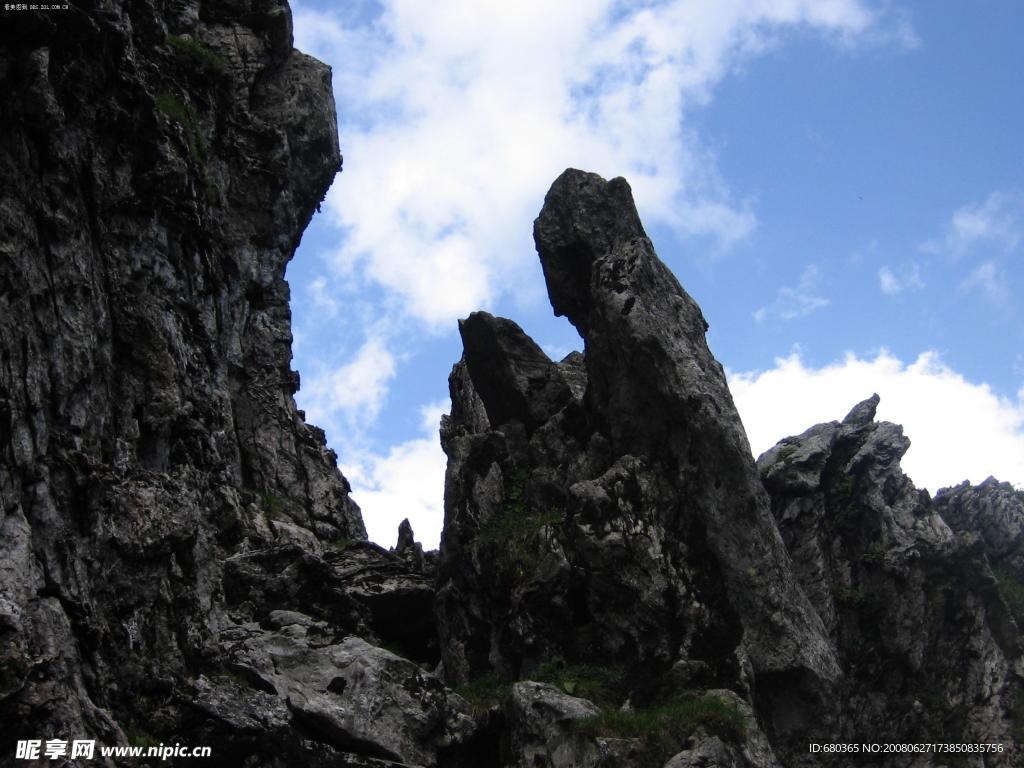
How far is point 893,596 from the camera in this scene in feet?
104

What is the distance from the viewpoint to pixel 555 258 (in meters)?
38.4

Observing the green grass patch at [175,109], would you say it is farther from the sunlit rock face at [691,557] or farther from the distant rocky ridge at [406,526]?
the sunlit rock face at [691,557]

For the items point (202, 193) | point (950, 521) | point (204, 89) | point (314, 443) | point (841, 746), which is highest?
point (204, 89)

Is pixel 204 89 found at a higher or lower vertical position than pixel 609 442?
higher

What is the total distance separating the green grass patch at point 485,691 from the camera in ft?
87.6

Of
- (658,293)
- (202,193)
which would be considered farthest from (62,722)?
(658,293)

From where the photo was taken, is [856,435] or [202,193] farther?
[856,435]

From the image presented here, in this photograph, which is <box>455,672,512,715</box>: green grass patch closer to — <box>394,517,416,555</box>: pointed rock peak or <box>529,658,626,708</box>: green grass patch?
<box>529,658,626,708</box>: green grass patch

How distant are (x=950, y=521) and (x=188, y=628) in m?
29.3

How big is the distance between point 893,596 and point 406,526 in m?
18.2

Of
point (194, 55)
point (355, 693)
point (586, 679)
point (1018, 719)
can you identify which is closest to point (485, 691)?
point (586, 679)

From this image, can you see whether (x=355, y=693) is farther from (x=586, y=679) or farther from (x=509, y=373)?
Result: (x=509, y=373)

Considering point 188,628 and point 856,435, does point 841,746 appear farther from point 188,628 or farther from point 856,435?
point 188,628

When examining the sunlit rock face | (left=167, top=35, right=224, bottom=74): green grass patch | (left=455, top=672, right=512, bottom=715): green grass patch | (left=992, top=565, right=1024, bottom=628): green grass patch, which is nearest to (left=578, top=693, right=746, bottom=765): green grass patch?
the sunlit rock face
